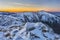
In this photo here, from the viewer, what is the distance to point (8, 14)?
5.46 ft

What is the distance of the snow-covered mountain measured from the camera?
5.19 feet

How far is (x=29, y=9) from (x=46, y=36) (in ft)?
1.25

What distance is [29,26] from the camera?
5.30 feet

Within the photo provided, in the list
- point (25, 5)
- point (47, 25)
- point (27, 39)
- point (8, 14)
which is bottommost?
point (27, 39)

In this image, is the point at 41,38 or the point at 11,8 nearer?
the point at 41,38

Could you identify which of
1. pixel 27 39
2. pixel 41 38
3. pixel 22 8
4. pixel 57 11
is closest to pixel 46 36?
pixel 41 38

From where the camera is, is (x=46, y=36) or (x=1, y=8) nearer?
(x=46, y=36)

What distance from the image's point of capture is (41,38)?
5.12 ft

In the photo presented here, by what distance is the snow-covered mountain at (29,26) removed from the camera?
5.19 feet

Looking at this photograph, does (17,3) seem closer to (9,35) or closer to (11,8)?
(11,8)

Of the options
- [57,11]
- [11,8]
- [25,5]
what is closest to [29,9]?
[25,5]

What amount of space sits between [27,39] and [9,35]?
0.71 feet

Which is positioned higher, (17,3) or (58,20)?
(17,3)

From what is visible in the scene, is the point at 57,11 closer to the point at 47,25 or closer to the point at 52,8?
the point at 52,8
